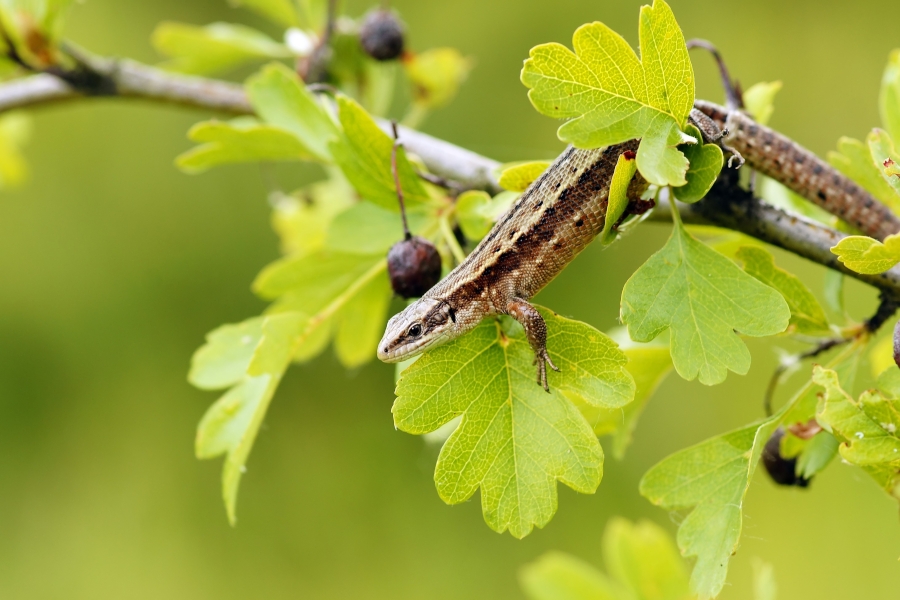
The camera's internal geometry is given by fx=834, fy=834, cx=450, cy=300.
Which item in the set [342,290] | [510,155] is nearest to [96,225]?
[510,155]

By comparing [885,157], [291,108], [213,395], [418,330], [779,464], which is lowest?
[213,395]

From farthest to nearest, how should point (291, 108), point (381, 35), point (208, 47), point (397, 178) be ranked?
point (208, 47)
point (381, 35)
point (291, 108)
point (397, 178)

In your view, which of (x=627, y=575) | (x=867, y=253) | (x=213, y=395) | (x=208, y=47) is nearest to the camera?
(x=867, y=253)

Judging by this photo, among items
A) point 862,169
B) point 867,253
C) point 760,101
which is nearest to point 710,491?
point 867,253

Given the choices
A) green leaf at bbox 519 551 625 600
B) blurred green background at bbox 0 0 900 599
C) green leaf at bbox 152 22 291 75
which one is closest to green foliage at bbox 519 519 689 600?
green leaf at bbox 519 551 625 600

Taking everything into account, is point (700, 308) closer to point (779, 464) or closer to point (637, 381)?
point (637, 381)

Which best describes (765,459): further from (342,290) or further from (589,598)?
(342,290)
